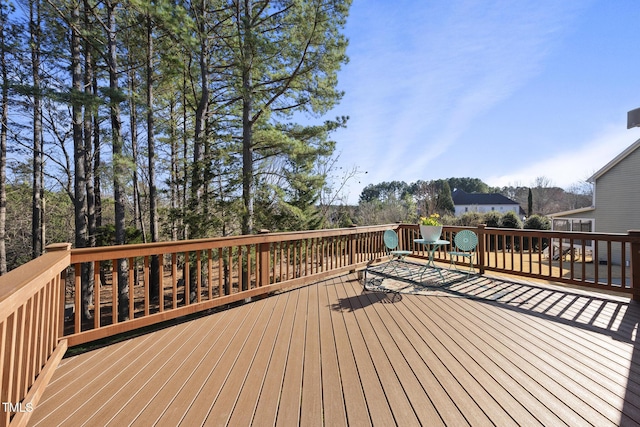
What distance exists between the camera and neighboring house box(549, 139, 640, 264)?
1054 cm

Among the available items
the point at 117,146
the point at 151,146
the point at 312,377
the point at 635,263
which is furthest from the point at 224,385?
the point at 151,146

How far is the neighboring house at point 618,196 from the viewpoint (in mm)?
10538

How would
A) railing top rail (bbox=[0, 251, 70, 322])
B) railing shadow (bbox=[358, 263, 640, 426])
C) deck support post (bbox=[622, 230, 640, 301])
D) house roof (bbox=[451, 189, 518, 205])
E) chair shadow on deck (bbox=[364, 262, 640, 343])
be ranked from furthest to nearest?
house roof (bbox=[451, 189, 518, 205]) < deck support post (bbox=[622, 230, 640, 301]) < chair shadow on deck (bbox=[364, 262, 640, 343]) < railing shadow (bbox=[358, 263, 640, 426]) < railing top rail (bbox=[0, 251, 70, 322])

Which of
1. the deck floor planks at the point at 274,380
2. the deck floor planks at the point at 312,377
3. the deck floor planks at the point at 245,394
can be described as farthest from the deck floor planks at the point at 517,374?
the deck floor planks at the point at 245,394

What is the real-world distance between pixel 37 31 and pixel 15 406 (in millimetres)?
10222

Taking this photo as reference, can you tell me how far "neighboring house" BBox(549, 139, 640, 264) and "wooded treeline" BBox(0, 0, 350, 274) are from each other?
1238cm

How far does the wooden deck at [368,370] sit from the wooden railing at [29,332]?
145mm

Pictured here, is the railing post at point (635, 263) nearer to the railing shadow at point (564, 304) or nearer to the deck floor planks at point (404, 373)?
the railing shadow at point (564, 304)

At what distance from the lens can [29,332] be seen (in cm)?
159

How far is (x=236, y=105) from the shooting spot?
899 cm

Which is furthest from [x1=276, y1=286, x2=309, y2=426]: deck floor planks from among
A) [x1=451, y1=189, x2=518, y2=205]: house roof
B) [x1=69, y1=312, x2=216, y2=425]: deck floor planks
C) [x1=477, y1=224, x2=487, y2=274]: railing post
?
[x1=451, y1=189, x2=518, y2=205]: house roof

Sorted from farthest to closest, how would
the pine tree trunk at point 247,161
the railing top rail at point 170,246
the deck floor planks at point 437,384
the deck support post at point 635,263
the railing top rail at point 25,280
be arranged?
the pine tree trunk at point 247,161 → the deck support post at point 635,263 → the railing top rail at point 170,246 → the deck floor planks at point 437,384 → the railing top rail at point 25,280

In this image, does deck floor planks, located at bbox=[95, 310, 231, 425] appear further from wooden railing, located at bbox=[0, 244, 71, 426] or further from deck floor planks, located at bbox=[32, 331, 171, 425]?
wooden railing, located at bbox=[0, 244, 71, 426]

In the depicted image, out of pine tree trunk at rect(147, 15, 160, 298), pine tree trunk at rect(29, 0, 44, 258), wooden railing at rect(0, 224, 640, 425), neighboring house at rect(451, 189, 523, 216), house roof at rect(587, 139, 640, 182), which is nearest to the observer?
wooden railing at rect(0, 224, 640, 425)
